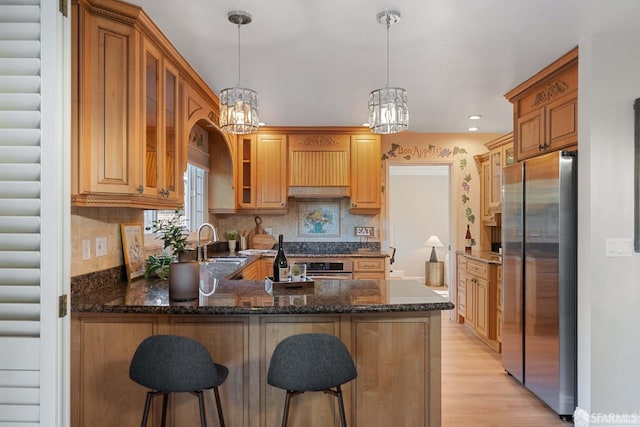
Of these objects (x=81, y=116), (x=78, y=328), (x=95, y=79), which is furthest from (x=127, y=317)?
(x=95, y=79)

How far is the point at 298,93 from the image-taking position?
3680 millimetres

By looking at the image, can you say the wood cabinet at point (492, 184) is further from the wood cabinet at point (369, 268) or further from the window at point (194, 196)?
the window at point (194, 196)

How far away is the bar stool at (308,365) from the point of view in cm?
168

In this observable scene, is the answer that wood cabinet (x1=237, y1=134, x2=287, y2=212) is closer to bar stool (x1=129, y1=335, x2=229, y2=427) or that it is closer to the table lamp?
bar stool (x1=129, y1=335, x2=229, y2=427)

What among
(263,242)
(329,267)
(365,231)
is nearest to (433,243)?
(365,231)

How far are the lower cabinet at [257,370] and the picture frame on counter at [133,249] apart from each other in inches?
29.3

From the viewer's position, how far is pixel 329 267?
4.83 m

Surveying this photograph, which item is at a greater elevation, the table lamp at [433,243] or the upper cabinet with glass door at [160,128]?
the upper cabinet with glass door at [160,128]

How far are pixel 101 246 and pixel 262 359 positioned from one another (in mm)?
1261

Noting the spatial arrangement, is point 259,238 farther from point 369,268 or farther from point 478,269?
point 478,269

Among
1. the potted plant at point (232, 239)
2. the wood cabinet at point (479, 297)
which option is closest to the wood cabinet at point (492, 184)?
the wood cabinet at point (479, 297)

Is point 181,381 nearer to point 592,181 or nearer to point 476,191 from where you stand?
point 592,181

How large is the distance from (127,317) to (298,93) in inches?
95.4

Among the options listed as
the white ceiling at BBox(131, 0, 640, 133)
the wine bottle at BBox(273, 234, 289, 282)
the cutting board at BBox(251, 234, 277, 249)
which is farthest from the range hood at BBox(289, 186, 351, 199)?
the wine bottle at BBox(273, 234, 289, 282)
